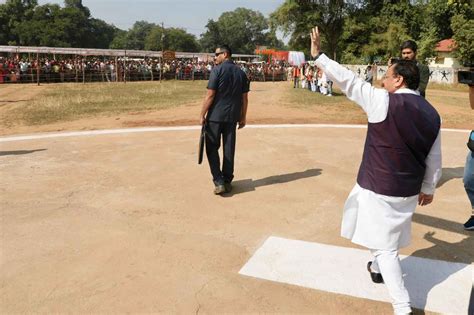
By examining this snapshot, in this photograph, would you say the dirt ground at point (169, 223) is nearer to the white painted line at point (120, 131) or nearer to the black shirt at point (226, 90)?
the white painted line at point (120, 131)

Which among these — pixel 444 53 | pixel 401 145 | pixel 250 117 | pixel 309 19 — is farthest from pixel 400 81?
pixel 444 53

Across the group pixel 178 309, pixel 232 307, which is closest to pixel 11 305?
pixel 178 309

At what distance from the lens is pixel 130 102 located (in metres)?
16.3

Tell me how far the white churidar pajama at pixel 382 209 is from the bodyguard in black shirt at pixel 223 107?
2164 mm

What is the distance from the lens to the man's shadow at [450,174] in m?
5.91

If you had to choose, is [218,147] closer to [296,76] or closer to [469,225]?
[469,225]

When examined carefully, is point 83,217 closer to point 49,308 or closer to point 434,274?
point 49,308

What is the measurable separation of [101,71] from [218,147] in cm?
2507

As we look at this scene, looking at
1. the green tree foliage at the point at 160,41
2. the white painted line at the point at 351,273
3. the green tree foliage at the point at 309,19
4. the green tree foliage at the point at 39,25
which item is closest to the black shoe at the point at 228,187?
the white painted line at the point at 351,273

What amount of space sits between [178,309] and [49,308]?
2.76 feet

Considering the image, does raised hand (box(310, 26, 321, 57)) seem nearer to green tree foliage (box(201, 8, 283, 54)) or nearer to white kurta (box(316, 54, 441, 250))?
white kurta (box(316, 54, 441, 250))

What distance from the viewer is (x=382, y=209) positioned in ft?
8.66

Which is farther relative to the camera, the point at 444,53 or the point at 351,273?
the point at 444,53

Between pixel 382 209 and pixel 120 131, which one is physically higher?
pixel 382 209
